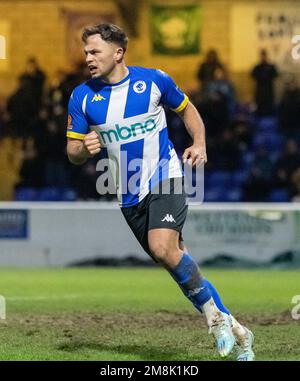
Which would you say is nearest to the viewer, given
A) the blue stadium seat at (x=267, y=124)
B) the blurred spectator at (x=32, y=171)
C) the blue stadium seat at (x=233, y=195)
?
the blue stadium seat at (x=233, y=195)

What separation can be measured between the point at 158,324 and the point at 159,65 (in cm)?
1347

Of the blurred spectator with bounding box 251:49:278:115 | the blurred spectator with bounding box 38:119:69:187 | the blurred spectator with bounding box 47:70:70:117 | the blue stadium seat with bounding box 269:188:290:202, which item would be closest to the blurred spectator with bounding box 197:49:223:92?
the blurred spectator with bounding box 251:49:278:115

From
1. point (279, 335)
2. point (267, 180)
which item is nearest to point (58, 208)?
point (267, 180)

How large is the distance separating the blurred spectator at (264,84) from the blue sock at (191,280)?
1366 cm

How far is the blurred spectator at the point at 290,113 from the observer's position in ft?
66.9

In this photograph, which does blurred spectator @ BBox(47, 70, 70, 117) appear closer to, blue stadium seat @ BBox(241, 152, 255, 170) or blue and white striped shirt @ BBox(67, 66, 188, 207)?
blue stadium seat @ BBox(241, 152, 255, 170)

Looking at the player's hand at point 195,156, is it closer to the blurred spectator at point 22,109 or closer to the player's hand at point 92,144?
the player's hand at point 92,144

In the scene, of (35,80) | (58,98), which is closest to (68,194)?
(58,98)

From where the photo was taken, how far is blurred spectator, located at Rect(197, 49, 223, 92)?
20.6 meters

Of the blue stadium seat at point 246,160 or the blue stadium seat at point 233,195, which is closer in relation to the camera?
the blue stadium seat at point 233,195

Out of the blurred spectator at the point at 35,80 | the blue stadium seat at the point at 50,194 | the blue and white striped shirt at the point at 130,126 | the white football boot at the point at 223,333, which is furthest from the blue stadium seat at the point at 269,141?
the white football boot at the point at 223,333

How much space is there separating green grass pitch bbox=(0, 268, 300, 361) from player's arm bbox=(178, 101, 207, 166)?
145cm
